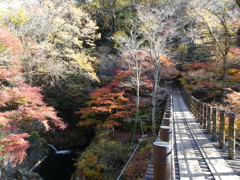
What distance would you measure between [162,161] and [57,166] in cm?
1068

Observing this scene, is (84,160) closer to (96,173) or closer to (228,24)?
(96,173)

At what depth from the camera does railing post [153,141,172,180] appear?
69.0 inches

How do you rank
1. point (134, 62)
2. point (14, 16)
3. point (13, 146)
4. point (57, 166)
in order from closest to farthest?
point (13, 146) < point (14, 16) < point (57, 166) < point (134, 62)

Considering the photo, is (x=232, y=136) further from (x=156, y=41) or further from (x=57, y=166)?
(x=156, y=41)

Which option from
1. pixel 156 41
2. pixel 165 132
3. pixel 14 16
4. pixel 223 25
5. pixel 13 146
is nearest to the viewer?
pixel 165 132

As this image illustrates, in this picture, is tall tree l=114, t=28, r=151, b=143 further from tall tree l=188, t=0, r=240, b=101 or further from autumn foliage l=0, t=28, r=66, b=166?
tall tree l=188, t=0, r=240, b=101

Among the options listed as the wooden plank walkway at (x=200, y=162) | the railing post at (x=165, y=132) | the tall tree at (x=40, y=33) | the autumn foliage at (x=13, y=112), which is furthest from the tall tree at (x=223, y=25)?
the autumn foliage at (x=13, y=112)

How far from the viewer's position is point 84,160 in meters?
7.85

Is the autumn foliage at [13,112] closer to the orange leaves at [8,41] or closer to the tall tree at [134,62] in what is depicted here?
the orange leaves at [8,41]

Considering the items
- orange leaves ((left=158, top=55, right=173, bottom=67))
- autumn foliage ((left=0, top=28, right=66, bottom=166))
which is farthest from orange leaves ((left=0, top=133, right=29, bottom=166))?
orange leaves ((left=158, top=55, right=173, bottom=67))

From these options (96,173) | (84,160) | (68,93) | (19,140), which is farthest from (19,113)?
(68,93)

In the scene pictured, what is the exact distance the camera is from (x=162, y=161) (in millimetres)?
1774

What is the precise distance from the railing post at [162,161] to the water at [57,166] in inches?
368

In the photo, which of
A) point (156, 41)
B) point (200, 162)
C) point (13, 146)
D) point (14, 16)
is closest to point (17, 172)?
point (13, 146)
